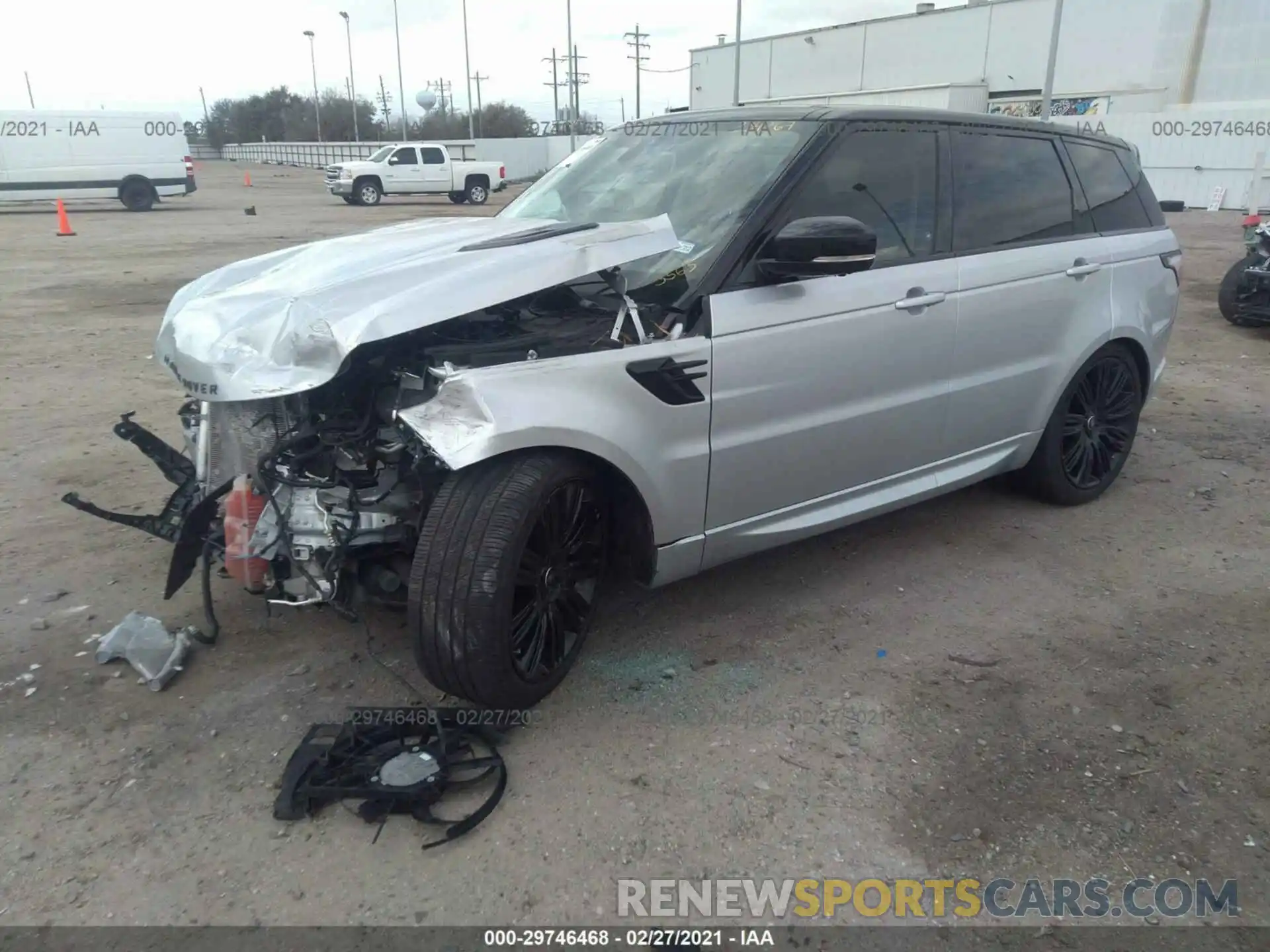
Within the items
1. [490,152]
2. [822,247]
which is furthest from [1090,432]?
[490,152]

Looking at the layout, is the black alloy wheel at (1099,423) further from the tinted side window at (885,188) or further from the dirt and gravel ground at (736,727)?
the tinted side window at (885,188)

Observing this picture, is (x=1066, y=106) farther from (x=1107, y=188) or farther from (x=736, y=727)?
(x=736, y=727)

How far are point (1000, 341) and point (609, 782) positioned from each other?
8.29 feet

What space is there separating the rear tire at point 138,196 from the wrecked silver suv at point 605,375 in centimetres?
2636

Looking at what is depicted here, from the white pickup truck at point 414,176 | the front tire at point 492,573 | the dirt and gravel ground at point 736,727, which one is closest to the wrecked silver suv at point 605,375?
the front tire at point 492,573

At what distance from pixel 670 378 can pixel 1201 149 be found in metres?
30.8

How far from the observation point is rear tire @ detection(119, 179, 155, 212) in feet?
85.3

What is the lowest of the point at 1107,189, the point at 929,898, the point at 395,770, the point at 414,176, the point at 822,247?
the point at 929,898

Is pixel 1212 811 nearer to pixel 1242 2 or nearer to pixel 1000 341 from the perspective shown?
pixel 1000 341

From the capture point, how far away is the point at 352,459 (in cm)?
288

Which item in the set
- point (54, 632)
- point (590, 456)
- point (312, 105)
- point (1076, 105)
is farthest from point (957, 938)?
point (312, 105)

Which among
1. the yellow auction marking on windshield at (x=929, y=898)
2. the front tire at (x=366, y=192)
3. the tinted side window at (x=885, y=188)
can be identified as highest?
the tinted side window at (x=885, y=188)

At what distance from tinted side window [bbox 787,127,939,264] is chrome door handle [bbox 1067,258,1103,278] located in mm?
880

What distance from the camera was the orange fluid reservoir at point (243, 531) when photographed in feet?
9.52
